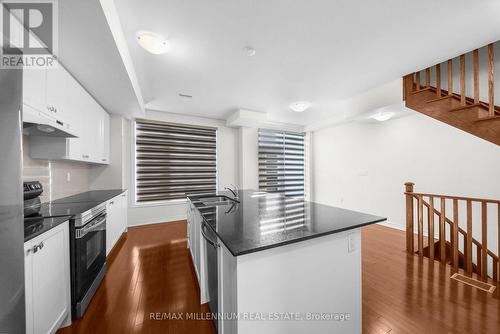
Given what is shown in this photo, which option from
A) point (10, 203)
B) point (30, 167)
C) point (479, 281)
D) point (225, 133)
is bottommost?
point (479, 281)

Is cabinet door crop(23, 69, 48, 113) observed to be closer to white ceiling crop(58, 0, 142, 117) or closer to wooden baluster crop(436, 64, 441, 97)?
white ceiling crop(58, 0, 142, 117)

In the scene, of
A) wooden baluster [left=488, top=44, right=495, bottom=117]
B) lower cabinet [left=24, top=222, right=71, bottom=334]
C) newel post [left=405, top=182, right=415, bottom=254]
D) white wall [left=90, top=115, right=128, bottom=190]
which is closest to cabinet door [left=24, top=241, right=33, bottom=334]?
lower cabinet [left=24, top=222, right=71, bottom=334]

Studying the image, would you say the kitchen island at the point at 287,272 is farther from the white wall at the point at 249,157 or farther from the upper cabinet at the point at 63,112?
the white wall at the point at 249,157

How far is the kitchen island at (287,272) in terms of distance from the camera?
980mm

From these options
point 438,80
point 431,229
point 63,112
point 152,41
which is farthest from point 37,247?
point 438,80

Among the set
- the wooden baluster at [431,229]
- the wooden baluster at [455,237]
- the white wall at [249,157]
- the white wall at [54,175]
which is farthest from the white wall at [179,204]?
the wooden baluster at [455,237]

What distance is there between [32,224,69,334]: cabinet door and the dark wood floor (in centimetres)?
29

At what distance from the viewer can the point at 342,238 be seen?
4.23 ft

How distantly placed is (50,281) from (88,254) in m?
0.46

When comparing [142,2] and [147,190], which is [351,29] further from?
[147,190]

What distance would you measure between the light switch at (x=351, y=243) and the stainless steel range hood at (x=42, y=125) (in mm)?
2657

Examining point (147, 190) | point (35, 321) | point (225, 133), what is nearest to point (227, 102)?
point (225, 133)

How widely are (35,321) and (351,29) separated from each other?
3.56 m

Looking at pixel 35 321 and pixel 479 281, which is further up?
pixel 35 321
